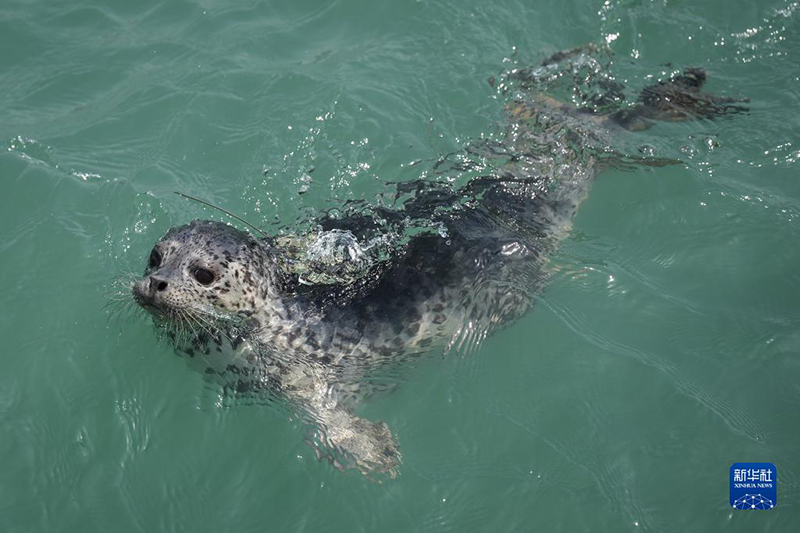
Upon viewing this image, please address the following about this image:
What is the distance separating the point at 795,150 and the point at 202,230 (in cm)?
487

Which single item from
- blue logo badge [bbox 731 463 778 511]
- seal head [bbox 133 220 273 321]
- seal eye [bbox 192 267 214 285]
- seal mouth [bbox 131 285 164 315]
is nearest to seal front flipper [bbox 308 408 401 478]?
seal head [bbox 133 220 273 321]

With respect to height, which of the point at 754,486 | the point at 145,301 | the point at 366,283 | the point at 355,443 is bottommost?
the point at 754,486

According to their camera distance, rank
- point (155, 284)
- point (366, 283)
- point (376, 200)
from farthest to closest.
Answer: point (376, 200), point (366, 283), point (155, 284)

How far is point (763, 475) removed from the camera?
448 centimetres

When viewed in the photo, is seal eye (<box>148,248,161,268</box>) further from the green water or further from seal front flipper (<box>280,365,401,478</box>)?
seal front flipper (<box>280,365,401,478</box>)

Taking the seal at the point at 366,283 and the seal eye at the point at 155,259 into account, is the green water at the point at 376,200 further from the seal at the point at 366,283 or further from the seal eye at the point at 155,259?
the seal eye at the point at 155,259

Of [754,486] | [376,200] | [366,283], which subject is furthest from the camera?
[376,200]

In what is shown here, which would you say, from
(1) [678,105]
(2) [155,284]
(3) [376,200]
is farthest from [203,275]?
(1) [678,105]

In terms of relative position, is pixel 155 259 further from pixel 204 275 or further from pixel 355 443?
pixel 355 443

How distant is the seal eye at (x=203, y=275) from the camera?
15.8ft

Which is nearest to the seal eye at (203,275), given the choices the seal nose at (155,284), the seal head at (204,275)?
the seal head at (204,275)

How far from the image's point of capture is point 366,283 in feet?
17.7

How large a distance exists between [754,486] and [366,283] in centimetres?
277

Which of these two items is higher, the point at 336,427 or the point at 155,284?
the point at 155,284
